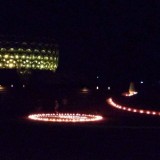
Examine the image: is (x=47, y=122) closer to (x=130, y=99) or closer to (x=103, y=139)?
(x=103, y=139)

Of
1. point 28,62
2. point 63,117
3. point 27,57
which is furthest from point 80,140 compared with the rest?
point 27,57

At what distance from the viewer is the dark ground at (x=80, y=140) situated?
53.1 ft

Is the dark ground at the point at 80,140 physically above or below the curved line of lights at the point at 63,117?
above

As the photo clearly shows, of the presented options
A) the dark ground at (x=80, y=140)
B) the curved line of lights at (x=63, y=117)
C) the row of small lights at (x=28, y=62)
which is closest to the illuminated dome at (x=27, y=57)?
the row of small lights at (x=28, y=62)

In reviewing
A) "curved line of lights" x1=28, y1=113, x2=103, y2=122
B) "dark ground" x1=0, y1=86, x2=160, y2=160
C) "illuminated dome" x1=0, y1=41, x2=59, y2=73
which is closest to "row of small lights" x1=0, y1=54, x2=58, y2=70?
"illuminated dome" x1=0, y1=41, x2=59, y2=73

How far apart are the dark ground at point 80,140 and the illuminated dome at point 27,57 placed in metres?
165

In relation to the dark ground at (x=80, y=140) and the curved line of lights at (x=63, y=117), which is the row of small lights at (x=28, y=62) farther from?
the dark ground at (x=80, y=140)

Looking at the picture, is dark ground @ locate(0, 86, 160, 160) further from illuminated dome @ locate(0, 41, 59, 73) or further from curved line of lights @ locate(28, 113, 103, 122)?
illuminated dome @ locate(0, 41, 59, 73)

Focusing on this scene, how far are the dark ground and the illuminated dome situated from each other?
16539 centimetres

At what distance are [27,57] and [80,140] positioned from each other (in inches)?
7114

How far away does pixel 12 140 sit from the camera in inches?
766

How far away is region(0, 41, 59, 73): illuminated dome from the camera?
194 meters

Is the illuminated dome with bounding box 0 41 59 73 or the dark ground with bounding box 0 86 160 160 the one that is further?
the illuminated dome with bounding box 0 41 59 73

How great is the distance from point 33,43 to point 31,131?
581 ft
